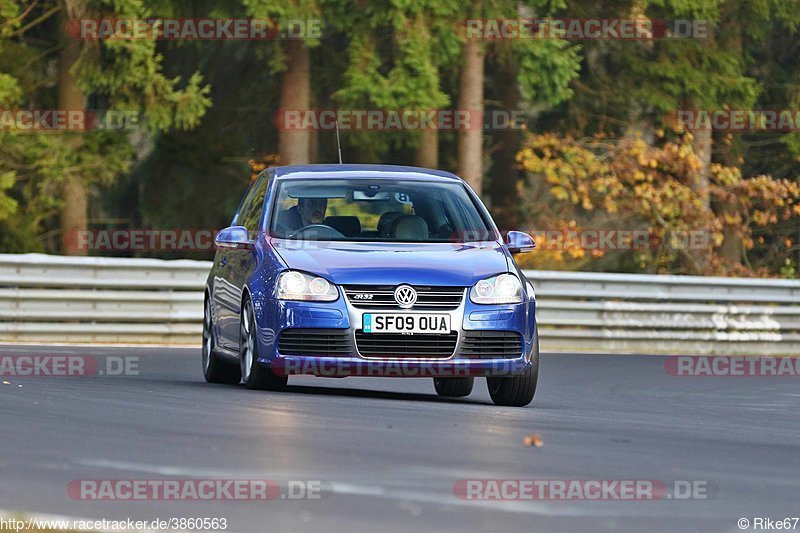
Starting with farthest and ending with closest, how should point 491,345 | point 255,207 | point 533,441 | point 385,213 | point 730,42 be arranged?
point 730,42 < point 255,207 < point 385,213 < point 491,345 < point 533,441

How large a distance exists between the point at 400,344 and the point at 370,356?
216 millimetres

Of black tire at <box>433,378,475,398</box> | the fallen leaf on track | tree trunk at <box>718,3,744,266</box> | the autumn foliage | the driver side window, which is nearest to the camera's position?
the fallen leaf on track

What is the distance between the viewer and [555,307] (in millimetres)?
23094

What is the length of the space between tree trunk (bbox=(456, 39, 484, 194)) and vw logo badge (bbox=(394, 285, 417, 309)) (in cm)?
1978

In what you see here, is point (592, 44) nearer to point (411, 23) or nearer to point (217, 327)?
point (411, 23)

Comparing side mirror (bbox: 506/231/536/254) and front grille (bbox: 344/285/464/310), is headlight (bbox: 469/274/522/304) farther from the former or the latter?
side mirror (bbox: 506/231/536/254)

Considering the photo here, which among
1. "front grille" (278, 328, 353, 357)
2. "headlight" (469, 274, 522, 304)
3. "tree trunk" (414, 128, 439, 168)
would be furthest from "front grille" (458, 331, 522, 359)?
"tree trunk" (414, 128, 439, 168)

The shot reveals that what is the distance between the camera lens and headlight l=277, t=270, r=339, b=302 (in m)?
13.0

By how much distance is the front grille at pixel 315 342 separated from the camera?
42.5ft

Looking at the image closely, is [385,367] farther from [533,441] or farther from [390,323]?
[533,441]

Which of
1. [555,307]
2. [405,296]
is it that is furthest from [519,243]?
[555,307]

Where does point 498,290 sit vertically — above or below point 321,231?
below

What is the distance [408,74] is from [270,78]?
8.13 m

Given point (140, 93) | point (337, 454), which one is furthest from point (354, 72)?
point (337, 454)
